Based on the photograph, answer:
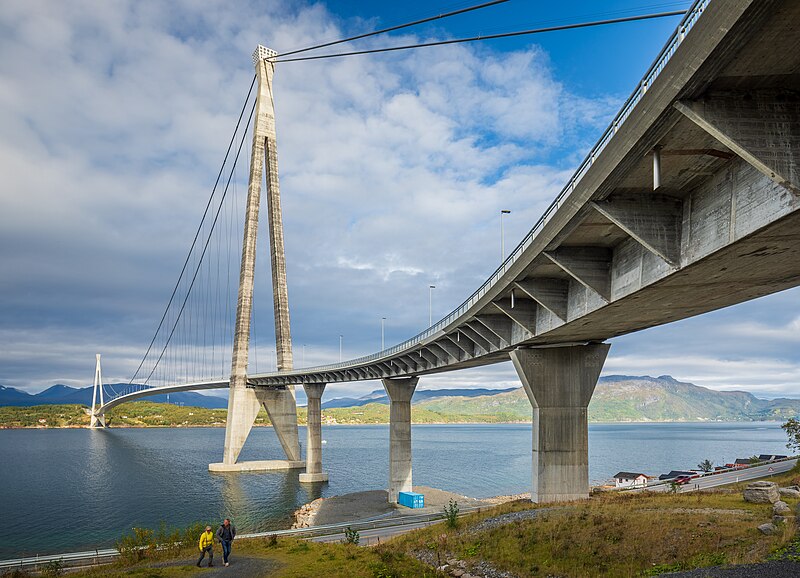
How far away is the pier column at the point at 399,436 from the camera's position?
57.1 m

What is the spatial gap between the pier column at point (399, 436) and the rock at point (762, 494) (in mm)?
32581

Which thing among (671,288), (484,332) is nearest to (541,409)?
(484,332)

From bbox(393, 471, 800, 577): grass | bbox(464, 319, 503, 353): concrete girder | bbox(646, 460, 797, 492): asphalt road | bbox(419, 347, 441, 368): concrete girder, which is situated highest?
bbox(464, 319, 503, 353): concrete girder

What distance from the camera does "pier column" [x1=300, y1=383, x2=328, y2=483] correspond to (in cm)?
7431

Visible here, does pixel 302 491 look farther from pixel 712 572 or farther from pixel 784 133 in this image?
pixel 784 133

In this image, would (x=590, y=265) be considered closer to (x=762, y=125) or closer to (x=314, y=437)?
(x=762, y=125)

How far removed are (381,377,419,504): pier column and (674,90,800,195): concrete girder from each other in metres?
47.8

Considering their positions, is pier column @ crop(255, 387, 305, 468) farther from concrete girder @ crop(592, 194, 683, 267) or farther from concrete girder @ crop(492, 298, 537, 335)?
concrete girder @ crop(592, 194, 683, 267)

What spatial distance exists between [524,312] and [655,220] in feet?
45.7

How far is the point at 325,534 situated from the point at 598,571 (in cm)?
2059

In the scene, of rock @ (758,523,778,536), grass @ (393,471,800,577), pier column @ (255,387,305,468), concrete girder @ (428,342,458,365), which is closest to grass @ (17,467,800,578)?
grass @ (393,471,800,577)

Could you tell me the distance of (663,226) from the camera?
14.2 metres

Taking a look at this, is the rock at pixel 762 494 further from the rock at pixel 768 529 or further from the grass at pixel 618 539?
the rock at pixel 768 529

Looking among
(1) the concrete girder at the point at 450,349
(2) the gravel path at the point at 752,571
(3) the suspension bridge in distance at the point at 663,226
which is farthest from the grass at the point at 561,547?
(1) the concrete girder at the point at 450,349
